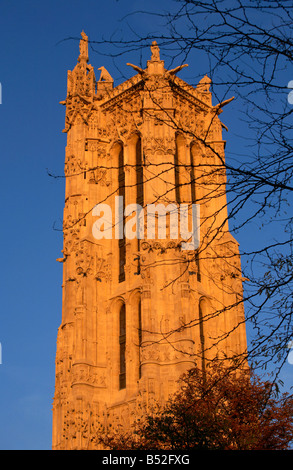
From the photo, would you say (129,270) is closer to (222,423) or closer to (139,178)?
(139,178)

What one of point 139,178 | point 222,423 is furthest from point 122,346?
point 222,423

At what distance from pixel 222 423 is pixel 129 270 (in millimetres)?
14182

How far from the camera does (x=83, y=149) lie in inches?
1489

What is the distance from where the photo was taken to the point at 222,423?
20.8m

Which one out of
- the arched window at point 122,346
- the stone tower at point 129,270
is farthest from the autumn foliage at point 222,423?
the arched window at point 122,346

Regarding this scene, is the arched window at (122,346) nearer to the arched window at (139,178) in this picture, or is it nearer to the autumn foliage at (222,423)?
the arched window at (139,178)

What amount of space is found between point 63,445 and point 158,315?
621 cm

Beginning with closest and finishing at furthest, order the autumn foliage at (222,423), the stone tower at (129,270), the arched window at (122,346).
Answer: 1. the autumn foliage at (222,423)
2. the stone tower at (129,270)
3. the arched window at (122,346)

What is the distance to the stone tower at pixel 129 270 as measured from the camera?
103 ft

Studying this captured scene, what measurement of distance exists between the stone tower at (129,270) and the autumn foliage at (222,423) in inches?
149

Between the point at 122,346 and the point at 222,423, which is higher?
the point at 122,346

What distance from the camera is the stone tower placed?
31.3 metres
